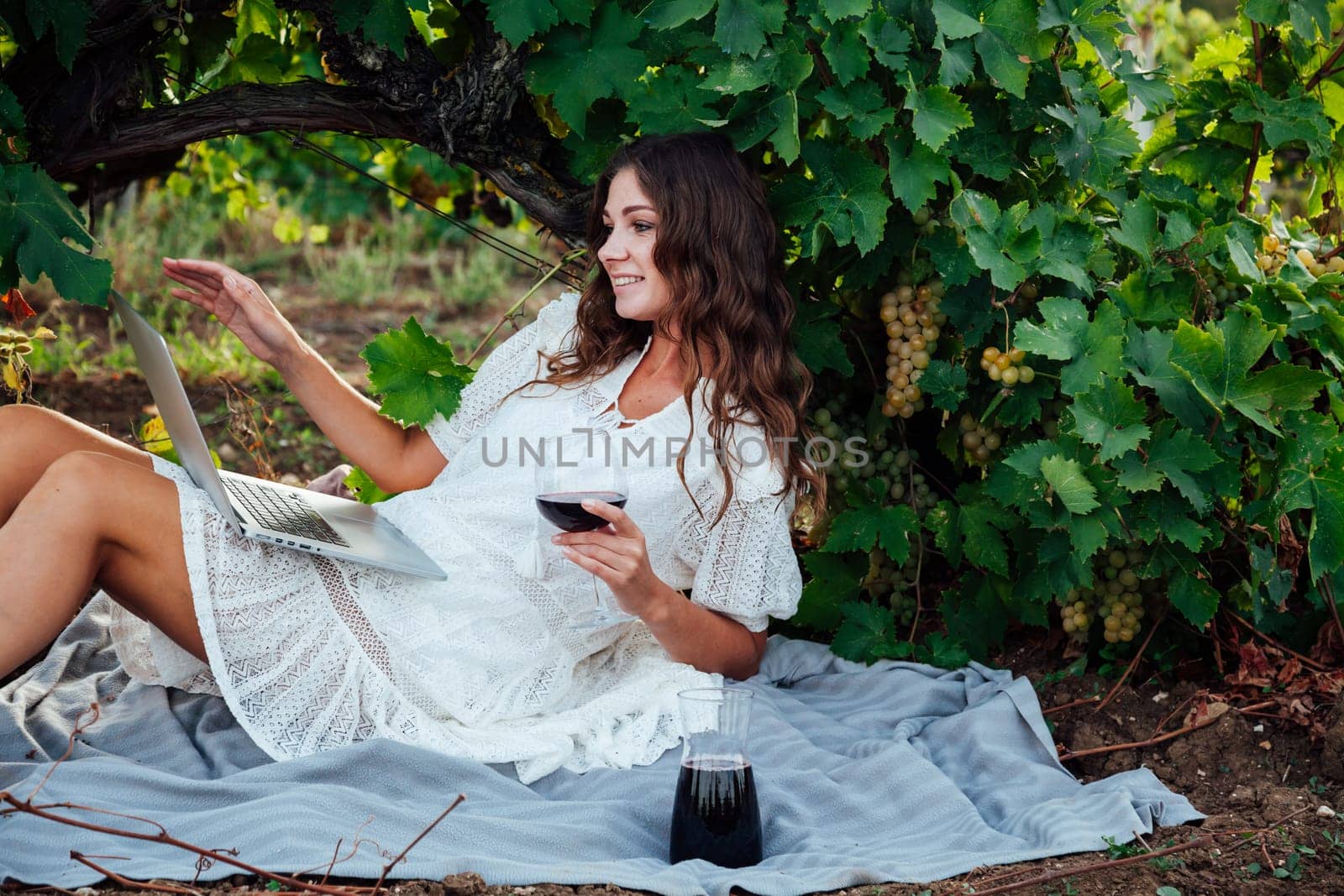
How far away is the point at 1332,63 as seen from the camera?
9.28ft

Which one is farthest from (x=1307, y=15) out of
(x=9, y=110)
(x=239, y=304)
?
(x=9, y=110)

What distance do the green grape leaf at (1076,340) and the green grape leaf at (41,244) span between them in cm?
173

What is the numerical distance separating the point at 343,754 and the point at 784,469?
100cm

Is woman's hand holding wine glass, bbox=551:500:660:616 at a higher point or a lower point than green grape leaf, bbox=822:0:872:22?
lower

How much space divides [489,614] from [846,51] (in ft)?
4.28

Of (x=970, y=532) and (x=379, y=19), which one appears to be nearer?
(x=379, y=19)

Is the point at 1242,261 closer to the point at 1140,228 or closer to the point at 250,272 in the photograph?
the point at 1140,228

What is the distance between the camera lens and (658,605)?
7.92 ft

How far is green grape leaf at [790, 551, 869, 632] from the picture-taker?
10.1ft

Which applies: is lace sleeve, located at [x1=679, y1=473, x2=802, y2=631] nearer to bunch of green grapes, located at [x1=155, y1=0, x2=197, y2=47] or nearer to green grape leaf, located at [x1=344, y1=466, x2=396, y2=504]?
green grape leaf, located at [x1=344, y1=466, x2=396, y2=504]

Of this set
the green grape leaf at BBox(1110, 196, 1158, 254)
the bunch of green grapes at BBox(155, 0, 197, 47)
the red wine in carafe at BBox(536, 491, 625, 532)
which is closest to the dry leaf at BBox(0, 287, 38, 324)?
the bunch of green grapes at BBox(155, 0, 197, 47)

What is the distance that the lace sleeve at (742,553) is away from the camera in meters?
2.62

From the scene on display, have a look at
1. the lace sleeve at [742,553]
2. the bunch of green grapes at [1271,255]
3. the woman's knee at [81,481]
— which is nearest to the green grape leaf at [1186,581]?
the bunch of green grapes at [1271,255]

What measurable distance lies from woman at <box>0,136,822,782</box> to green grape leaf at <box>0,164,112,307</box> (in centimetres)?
14
